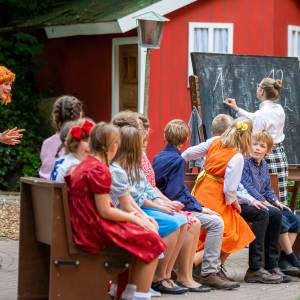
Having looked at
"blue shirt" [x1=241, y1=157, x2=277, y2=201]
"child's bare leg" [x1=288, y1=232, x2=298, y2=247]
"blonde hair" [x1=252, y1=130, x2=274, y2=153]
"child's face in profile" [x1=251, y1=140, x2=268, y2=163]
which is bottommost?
"child's bare leg" [x1=288, y1=232, x2=298, y2=247]

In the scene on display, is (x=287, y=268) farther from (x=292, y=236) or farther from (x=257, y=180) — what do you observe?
(x=257, y=180)

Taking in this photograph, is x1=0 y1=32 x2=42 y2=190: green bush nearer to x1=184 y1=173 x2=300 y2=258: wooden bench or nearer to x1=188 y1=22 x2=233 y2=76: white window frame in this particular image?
x1=188 y1=22 x2=233 y2=76: white window frame

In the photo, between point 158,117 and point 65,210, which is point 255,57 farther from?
point 65,210

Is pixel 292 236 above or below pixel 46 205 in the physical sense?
below

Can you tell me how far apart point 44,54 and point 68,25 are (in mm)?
2505

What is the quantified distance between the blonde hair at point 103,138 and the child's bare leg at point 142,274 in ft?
2.60

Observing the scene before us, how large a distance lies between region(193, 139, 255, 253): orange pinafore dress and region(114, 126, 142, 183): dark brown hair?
1515 mm

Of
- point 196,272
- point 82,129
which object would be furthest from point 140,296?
point 196,272

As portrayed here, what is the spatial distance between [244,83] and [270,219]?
3.81 meters

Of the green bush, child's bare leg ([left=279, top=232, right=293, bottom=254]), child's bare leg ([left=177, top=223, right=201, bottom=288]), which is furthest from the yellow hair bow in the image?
the green bush

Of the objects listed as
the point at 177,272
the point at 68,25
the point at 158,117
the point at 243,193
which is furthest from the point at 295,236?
the point at 68,25

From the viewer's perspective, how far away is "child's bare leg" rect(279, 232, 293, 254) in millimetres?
10469

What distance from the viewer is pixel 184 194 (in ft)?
31.5

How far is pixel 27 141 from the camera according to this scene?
61.4 ft
